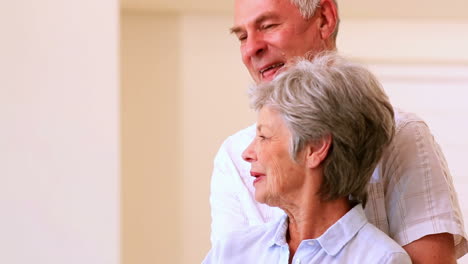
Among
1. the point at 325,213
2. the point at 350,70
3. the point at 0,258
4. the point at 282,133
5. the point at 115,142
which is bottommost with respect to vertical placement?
the point at 0,258

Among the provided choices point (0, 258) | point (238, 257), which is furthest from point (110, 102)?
point (238, 257)

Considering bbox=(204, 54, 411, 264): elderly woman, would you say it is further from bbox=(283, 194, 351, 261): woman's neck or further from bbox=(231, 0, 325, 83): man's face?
bbox=(231, 0, 325, 83): man's face

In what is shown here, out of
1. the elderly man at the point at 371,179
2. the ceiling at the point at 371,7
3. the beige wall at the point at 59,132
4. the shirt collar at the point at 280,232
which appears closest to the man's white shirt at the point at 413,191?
the elderly man at the point at 371,179

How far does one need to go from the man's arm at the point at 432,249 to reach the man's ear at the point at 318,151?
22 centimetres

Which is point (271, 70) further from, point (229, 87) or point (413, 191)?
point (229, 87)

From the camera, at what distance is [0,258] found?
16.1 feet

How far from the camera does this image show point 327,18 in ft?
7.57

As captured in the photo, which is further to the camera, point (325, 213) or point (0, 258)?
point (0, 258)

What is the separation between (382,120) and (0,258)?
339 cm

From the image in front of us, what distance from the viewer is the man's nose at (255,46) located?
2.26m

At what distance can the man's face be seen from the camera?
225cm

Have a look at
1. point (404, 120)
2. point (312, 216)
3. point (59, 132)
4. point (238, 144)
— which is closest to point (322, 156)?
point (312, 216)

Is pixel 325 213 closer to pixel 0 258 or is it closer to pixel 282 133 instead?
pixel 282 133

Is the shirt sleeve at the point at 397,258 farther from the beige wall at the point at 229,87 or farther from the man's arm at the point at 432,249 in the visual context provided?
the beige wall at the point at 229,87
